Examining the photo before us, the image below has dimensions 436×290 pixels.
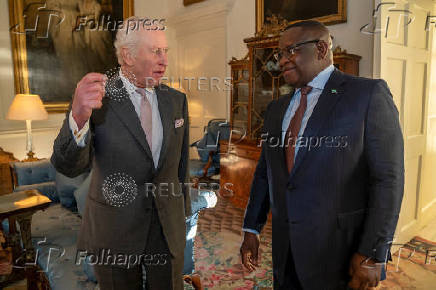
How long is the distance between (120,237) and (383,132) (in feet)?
3.89

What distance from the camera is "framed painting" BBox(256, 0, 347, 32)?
4.19m

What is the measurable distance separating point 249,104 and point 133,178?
333cm

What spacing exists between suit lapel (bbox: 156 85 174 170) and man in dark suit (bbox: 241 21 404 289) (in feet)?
1.65

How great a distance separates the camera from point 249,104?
15.2ft

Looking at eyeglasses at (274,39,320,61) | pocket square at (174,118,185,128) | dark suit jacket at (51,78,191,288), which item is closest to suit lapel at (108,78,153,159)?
dark suit jacket at (51,78,191,288)

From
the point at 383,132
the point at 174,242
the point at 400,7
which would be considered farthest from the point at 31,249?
the point at 400,7

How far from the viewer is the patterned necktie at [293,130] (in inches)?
59.3

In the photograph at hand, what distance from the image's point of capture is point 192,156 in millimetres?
7184

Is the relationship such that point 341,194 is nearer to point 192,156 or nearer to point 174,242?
point 174,242

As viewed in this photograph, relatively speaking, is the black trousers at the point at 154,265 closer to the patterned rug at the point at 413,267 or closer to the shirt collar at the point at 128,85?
the shirt collar at the point at 128,85

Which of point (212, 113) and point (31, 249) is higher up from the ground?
point (212, 113)

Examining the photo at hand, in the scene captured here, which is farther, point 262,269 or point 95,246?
point 262,269

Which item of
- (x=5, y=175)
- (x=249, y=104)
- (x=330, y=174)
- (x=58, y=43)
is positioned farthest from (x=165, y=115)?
(x=58, y=43)

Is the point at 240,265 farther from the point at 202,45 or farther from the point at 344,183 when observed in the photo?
the point at 202,45
